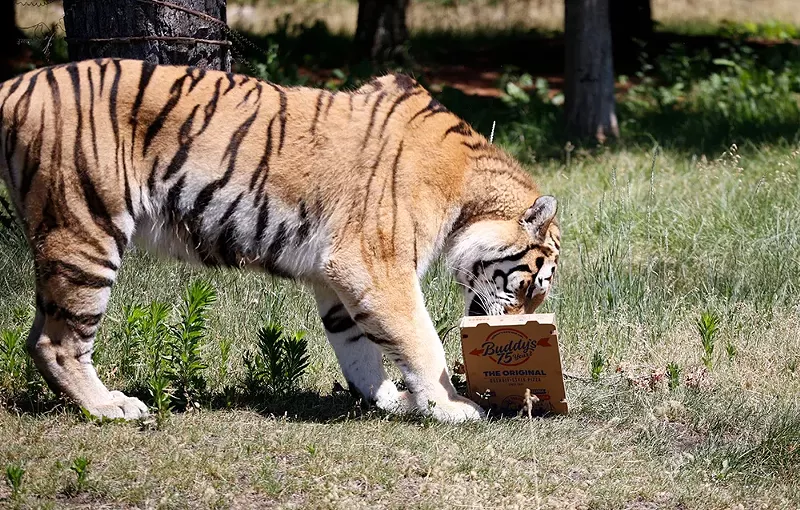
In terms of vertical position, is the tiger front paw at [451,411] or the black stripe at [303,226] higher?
the black stripe at [303,226]

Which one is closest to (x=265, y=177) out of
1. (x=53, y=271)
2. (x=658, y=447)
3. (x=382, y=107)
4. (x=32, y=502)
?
(x=382, y=107)

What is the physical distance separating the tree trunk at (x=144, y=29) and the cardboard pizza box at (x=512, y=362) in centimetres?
224

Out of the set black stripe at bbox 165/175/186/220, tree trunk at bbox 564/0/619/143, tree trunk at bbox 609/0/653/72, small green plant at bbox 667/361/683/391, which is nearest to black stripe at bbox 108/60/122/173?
black stripe at bbox 165/175/186/220

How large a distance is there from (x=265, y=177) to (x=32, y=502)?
1.66 metres

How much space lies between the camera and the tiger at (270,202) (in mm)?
4195

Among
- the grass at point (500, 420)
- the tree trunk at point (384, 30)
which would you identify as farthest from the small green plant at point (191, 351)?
the tree trunk at point (384, 30)

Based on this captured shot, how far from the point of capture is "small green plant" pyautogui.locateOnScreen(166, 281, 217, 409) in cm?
436

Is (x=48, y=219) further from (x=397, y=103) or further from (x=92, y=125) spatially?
(x=397, y=103)

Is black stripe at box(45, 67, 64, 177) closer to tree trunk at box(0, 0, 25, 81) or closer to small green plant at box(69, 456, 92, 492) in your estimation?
small green plant at box(69, 456, 92, 492)

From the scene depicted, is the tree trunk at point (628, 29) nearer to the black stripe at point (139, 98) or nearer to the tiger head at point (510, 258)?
the tiger head at point (510, 258)

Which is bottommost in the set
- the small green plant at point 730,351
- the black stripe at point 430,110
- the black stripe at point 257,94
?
the small green plant at point 730,351

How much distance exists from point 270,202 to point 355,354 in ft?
2.84

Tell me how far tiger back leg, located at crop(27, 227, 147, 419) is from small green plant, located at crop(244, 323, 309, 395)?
1.84 ft

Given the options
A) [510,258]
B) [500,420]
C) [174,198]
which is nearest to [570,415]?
[500,420]
